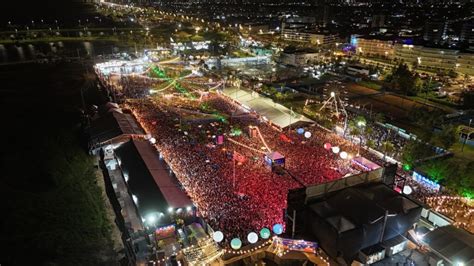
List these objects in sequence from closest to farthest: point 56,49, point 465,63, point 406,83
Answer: point 406,83 < point 465,63 < point 56,49

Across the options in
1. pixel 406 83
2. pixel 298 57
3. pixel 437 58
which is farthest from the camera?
pixel 437 58

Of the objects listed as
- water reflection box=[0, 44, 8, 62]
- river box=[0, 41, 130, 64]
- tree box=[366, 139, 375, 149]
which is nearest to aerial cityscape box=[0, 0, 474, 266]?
tree box=[366, 139, 375, 149]

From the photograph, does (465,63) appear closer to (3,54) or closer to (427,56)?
(427,56)

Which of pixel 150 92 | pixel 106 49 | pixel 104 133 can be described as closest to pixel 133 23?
pixel 106 49

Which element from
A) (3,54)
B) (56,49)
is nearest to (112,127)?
(3,54)

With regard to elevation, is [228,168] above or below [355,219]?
below

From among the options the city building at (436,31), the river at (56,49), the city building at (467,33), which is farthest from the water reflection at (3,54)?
the city building at (467,33)

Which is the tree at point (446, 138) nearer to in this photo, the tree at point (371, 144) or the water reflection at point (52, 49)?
the tree at point (371, 144)

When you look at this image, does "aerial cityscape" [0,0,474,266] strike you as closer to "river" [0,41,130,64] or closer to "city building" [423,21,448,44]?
"river" [0,41,130,64]
